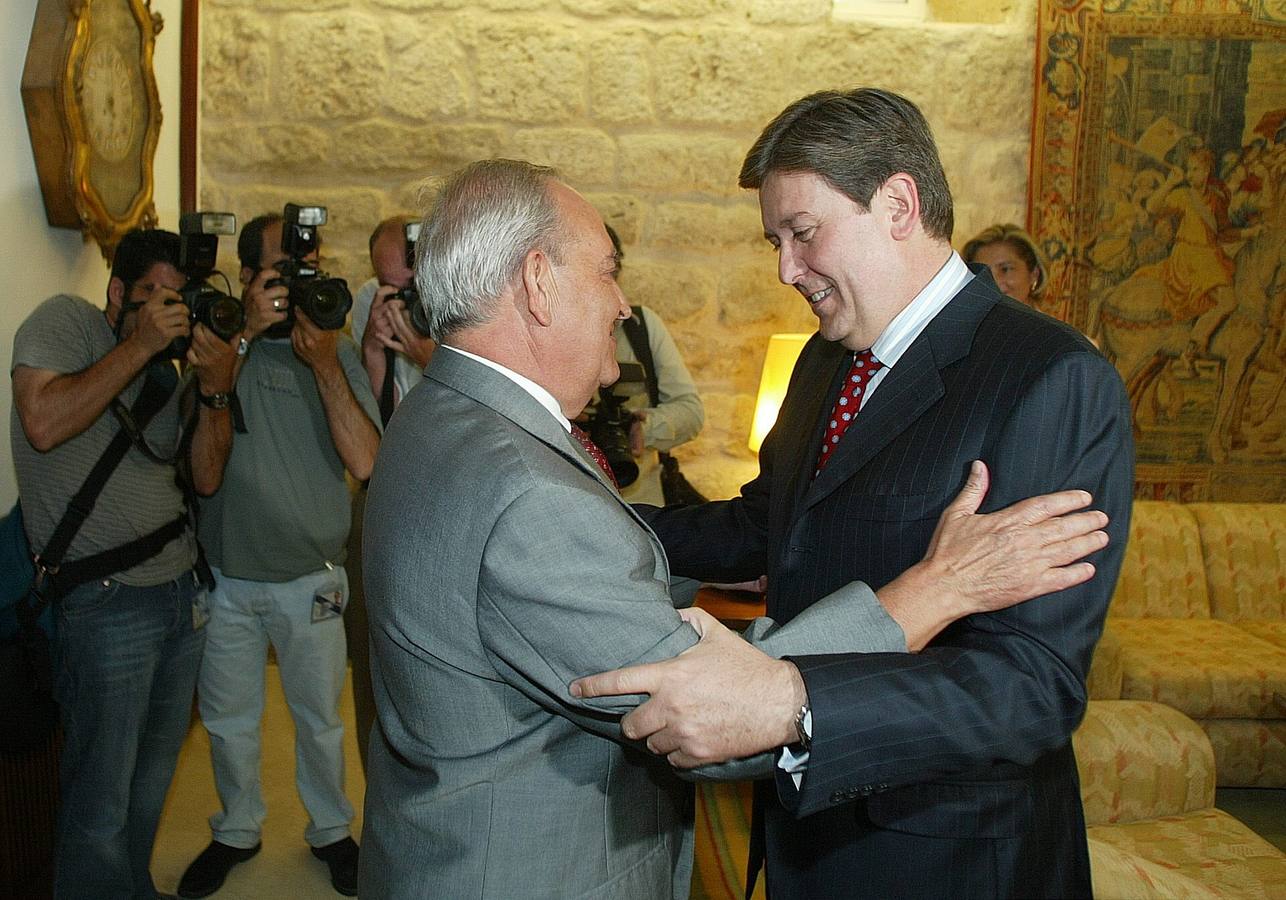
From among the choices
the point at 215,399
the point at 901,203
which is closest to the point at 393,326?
the point at 215,399

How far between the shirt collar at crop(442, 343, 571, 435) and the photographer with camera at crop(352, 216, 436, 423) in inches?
70.3

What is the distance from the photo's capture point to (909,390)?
63.1 inches

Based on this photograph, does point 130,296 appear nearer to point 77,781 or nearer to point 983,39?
point 77,781

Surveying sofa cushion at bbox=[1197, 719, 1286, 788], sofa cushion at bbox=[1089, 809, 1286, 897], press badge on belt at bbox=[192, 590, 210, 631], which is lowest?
sofa cushion at bbox=[1197, 719, 1286, 788]

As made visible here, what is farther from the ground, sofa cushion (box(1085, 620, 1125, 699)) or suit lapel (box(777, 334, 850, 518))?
suit lapel (box(777, 334, 850, 518))

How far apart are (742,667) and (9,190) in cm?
259

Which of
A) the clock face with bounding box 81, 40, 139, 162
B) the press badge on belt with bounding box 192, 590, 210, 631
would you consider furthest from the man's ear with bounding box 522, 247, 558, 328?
the clock face with bounding box 81, 40, 139, 162

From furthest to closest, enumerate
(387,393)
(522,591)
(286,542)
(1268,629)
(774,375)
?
1. (1268,629)
2. (774,375)
3. (387,393)
4. (286,542)
5. (522,591)

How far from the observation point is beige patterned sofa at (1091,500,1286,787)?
424 cm

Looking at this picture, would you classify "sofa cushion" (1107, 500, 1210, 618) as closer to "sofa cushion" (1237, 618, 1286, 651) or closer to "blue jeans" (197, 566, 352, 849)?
"sofa cushion" (1237, 618, 1286, 651)

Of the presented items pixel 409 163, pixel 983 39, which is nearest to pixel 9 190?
pixel 409 163

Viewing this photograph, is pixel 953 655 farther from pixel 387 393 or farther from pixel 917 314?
pixel 387 393

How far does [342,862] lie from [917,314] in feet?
8.00

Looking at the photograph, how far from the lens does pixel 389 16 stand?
475 cm
